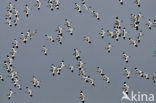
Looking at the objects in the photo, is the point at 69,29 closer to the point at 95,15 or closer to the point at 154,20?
A: the point at 95,15

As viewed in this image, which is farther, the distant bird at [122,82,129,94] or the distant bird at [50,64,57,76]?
the distant bird at [50,64,57,76]

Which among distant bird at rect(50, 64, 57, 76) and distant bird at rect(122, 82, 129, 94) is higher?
distant bird at rect(50, 64, 57, 76)

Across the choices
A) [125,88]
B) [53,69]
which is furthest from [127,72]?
[53,69]

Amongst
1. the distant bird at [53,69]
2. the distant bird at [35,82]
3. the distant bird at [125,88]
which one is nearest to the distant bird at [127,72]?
the distant bird at [125,88]

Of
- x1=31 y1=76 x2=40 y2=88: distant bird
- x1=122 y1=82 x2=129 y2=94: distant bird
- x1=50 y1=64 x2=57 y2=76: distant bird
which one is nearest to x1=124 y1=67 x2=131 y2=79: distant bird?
x1=122 y1=82 x2=129 y2=94: distant bird

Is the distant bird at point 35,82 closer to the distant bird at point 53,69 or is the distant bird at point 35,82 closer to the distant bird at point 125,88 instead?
the distant bird at point 53,69

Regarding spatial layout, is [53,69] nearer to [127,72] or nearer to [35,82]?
[35,82]

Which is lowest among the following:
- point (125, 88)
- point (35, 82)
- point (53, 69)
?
point (35, 82)

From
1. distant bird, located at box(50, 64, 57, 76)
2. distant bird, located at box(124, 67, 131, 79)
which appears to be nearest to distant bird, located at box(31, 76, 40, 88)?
distant bird, located at box(50, 64, 57, 76)

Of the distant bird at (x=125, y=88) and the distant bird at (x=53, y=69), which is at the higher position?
the distant bird at (x=53, y=69)

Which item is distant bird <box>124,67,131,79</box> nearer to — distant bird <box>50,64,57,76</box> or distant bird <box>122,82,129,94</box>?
distant bird <box>122,82,129,94</box>

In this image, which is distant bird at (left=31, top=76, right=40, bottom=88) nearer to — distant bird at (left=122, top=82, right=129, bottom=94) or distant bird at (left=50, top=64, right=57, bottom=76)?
distant bird at (left=50, top=64, right=57, bottom=76)

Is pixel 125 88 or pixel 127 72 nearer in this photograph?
pixel 125 88

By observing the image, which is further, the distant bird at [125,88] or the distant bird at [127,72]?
the distant bird at [125,88]
